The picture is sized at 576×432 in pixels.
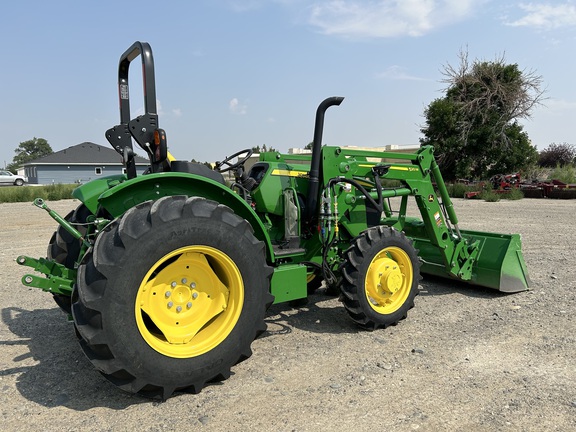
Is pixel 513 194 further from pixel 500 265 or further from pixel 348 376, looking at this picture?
pixel 348 376

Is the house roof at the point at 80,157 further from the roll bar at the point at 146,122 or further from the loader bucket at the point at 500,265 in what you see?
the roll bar at the point at 146,122

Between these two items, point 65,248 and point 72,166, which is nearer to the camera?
point 65,248

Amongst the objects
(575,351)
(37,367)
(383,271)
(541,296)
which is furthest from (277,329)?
(541,296)

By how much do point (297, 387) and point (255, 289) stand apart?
0.77 metres

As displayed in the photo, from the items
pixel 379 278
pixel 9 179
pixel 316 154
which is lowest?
pixel 379 278

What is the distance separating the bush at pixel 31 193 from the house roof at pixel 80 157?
83.5ft

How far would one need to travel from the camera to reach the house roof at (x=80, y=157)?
47.7 m

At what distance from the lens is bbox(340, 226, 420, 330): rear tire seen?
4.27 m

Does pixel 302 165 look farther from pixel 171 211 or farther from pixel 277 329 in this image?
pixel 171 211

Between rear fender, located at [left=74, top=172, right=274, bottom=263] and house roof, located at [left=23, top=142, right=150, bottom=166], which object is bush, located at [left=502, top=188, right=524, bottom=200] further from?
house roof, located at [left=23, top=142, right=150, bottom=166]

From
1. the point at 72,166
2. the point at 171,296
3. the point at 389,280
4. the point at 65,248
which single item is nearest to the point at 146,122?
the point at 171,296

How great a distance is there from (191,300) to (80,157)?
50.5m

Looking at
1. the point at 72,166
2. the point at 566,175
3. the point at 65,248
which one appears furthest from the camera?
the point at 72,166

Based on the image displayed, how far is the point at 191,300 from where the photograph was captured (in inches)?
131
